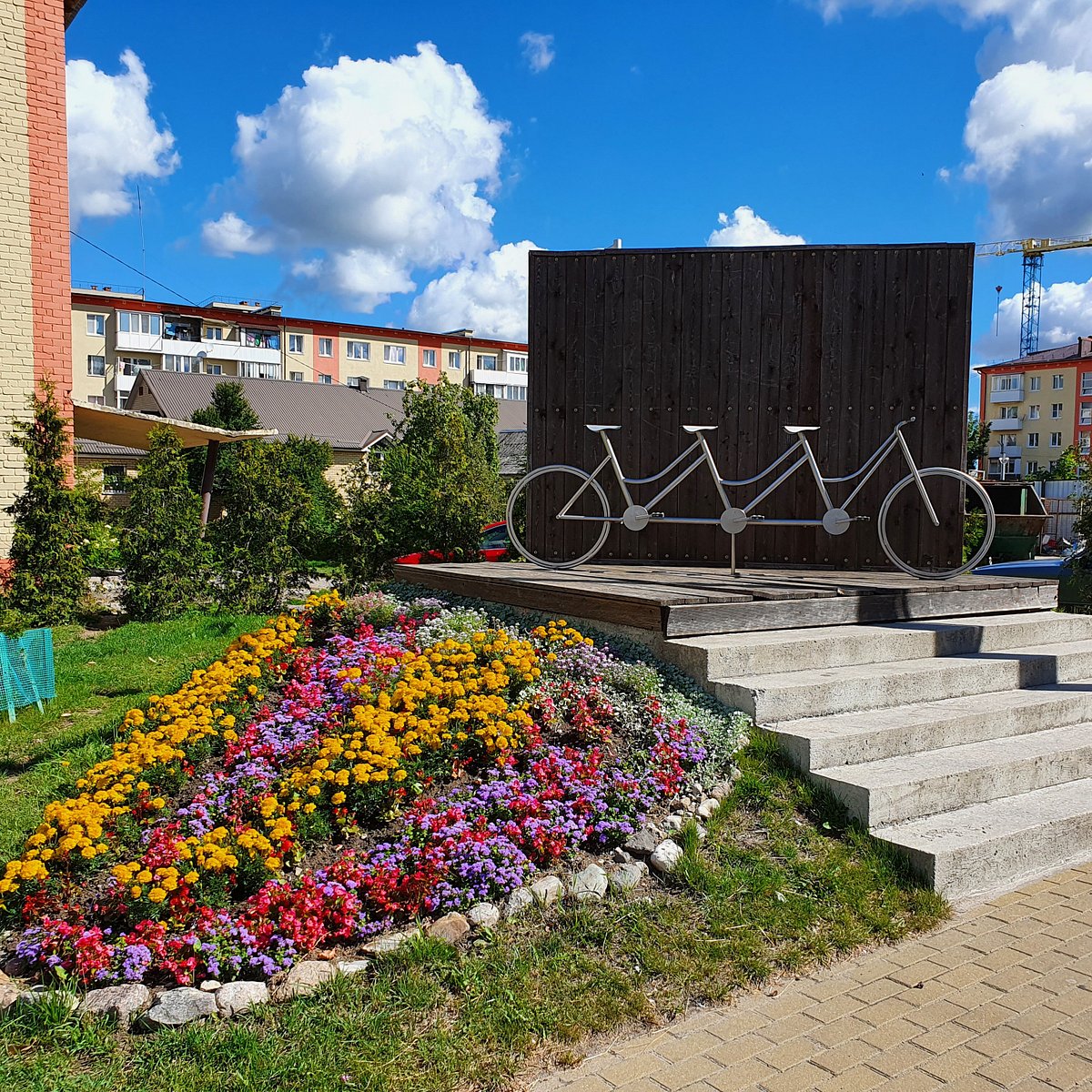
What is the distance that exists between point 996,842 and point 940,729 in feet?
2.99

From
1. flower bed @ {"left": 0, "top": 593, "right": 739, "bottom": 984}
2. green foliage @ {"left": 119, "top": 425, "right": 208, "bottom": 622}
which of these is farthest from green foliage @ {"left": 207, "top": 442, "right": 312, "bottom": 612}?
flower bed @ {"left": 0, "top": 593, "right": 739, "bottom": 984}

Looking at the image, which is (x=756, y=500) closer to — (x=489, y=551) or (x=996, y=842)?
(x=996, y=842)

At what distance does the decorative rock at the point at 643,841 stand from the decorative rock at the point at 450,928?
0.83 meters

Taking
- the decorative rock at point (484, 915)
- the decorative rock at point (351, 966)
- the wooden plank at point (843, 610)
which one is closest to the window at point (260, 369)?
the wooden plank at point (843, 610)

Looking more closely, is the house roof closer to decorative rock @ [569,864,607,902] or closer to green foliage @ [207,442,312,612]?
green foliage @ [207,442,312,612]

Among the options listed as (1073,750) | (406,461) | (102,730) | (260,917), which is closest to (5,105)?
(406,461)

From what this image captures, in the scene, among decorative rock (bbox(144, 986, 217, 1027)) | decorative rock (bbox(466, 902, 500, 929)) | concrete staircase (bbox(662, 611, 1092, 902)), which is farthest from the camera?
concrete staircase (bbox(662, 611, 1092, 902))

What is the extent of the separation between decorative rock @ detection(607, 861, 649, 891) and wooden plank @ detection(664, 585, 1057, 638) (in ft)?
5.97

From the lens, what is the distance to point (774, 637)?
564 centimetres

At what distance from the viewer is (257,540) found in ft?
38.1

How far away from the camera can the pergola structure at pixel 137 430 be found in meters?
14.5

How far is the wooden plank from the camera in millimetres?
5547

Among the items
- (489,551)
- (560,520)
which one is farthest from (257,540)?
(560,520)

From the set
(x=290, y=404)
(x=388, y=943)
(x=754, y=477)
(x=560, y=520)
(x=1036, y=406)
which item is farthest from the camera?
(x=1036, y=406)
